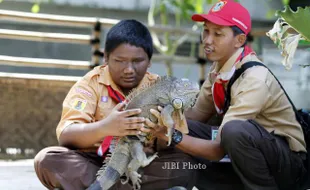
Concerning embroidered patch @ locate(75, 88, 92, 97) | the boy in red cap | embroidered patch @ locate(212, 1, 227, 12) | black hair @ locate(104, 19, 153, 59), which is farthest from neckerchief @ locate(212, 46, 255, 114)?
embroidered patch @ locate(75, 88, 92, 97)

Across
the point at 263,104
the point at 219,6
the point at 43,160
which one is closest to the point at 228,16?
the point at 219,6

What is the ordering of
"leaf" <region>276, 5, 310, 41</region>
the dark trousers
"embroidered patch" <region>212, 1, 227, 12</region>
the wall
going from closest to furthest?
"leaf" <region>276, 5, 310, 41</region>, the dark trousers, "embroidered patch" <region>212, 1, 227, 12</region>, the wall

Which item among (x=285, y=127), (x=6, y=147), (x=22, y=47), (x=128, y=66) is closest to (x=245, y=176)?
(x=285, y=127)

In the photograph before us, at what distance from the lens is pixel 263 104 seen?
108 inches

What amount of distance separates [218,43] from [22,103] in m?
3.82

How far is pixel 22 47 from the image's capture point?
887 cm

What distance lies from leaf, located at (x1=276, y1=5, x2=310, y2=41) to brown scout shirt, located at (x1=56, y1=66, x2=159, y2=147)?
2.47ft

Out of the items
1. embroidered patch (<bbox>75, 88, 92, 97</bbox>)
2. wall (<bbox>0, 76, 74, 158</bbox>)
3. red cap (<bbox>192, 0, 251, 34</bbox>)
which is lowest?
wall (<bbox>0, 76, 74, 158</bbox>)

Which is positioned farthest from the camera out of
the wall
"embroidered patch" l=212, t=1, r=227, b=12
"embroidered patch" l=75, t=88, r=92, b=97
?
the wall

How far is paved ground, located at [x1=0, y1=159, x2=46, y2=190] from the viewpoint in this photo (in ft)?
12.2

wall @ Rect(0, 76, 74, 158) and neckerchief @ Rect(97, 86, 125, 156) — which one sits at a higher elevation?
neckerchief @ Rect(97, 86, 125, 156)

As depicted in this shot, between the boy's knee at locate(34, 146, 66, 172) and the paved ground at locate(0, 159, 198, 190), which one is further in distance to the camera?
→ the paved ground at locate(0, 159, 198, 190)

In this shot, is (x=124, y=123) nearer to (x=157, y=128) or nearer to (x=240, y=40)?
(x=157, y=128)

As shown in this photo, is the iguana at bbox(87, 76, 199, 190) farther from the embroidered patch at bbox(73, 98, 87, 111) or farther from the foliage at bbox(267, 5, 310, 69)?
the foliage at bbox(267, 5, 310, 69)
